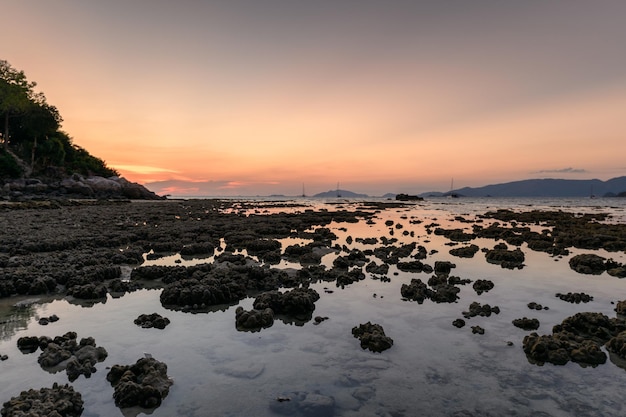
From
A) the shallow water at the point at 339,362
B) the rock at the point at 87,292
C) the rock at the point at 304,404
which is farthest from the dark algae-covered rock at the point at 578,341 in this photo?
the rock at the point at 87,292

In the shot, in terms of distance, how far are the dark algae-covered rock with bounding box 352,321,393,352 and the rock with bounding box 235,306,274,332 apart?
1.83m

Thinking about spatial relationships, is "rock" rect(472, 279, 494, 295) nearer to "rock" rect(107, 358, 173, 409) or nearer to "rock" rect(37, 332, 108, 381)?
"rock" rect(107, 358, 173, 409)

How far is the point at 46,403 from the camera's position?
4.18m

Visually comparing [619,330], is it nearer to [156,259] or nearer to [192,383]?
[192,383]

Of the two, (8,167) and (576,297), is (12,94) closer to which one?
(8,167)

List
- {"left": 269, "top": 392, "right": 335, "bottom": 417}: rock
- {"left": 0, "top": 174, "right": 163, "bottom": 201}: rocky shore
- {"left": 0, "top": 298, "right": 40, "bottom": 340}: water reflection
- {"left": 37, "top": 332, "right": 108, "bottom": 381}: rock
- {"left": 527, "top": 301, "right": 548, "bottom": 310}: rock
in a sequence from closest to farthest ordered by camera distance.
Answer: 1. {"left": 269, "top": 392, "right": 335, "bottom": 417}: rock
2. {"left": 37, "top": 332, "right": 108, "bottom": 381}: rock
3. {"left": 0, "top": 298, "right": 40, "bottom": 340}: water reflection
4. {"left": 527, "top": 301, "right": 548, "bottom": 310}: rock
5. {"left": 0, "top": 174, "right": 163, "bottom": 201}: rocky shore

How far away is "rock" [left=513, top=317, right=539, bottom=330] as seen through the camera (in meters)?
7.15

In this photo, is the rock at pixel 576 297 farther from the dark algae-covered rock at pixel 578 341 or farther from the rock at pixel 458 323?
the rock at pixel 458 323

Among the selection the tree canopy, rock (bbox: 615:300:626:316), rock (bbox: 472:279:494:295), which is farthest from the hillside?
rock (bbox: 615:300:626:316)

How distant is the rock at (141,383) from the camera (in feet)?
14.5

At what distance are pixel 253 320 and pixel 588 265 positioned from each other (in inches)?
514

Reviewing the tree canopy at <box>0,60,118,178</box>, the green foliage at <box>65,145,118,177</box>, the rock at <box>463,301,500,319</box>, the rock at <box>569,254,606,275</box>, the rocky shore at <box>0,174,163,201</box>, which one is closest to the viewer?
the rock at <box>463,301,500,319</box>

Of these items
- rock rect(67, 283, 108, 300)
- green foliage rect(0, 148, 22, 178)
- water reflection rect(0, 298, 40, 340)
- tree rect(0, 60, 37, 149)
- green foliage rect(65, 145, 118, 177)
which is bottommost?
water reflection rect(0, 298, 40, 340)

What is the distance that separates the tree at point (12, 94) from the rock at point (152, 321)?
81.3 metres
